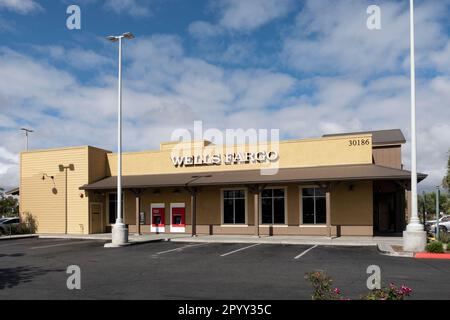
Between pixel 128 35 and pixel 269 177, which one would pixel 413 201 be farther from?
pixel 128 35

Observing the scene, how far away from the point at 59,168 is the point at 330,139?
1822cm

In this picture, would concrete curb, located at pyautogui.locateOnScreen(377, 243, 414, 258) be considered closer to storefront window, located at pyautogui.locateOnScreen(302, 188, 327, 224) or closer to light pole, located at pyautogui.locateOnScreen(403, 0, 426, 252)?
light pole, located at pyautogui.locateOnScreen(403, 0, 426, 252)

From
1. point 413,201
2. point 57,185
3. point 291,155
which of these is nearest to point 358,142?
point 291,155

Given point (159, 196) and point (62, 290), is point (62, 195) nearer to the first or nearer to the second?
point (159, 196)

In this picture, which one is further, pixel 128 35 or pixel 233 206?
pixel 233 206

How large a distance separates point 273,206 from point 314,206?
2446 millimetres

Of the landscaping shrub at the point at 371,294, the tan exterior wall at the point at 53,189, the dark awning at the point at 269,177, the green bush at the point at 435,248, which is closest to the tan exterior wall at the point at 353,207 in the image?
the dark awning at the point at 269,177

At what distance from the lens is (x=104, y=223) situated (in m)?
29.4

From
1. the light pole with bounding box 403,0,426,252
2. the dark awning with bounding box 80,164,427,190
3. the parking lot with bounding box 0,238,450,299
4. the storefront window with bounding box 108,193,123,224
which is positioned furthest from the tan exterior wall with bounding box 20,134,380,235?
the light pole with bounding box 403,0,426,252

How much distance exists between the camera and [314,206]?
79.6 feet

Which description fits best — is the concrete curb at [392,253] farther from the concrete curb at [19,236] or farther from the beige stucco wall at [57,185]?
the concrete curb at [19,236]

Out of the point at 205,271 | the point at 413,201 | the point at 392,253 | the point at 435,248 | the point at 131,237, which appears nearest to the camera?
the point at 205,271

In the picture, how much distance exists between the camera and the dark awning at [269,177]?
21172mm
